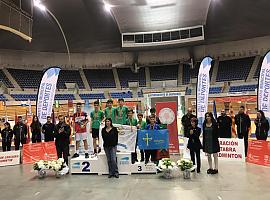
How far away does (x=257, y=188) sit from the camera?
210 inches

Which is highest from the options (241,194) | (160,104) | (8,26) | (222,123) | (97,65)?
(97,65)

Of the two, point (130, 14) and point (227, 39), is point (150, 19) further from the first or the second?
point (227, 39)

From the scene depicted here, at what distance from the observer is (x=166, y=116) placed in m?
9.70

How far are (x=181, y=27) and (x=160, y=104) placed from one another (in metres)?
15.5

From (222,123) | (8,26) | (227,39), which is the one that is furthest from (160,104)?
(227,39)

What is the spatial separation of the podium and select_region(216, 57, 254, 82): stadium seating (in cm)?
2170

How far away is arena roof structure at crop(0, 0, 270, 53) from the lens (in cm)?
1750

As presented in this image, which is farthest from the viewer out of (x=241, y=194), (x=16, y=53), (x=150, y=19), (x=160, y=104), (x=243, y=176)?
(x=16, y=53)

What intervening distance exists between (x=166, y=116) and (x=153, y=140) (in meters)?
2.60

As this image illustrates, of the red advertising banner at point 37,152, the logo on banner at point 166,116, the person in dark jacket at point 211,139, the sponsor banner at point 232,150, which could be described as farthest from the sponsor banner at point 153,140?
the red advertising banner at point 37,152

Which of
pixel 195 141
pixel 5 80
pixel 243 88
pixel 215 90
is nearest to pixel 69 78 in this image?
pixel 5 80

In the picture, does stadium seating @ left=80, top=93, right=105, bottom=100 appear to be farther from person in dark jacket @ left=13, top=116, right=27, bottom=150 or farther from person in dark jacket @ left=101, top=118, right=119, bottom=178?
person in dark jacket @ left=101, top=118, right=119, bottom=178

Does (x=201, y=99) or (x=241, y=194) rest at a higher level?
(x=201, y=99)

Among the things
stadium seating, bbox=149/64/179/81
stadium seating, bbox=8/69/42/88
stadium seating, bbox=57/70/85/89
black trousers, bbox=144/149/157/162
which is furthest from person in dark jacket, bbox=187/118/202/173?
stadium seating, bbox=57/70/85/89
